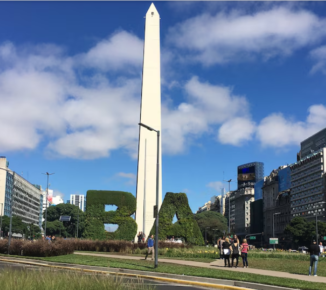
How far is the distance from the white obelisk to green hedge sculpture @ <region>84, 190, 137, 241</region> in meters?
1.91

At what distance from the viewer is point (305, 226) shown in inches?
4377

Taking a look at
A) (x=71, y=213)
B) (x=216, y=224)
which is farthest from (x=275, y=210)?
(x=71, y=213)

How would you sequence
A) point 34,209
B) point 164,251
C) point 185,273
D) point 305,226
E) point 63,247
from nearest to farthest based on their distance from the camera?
point 185,273 < point 63,247 < point 164,251 < point 305,226 < point 34,209

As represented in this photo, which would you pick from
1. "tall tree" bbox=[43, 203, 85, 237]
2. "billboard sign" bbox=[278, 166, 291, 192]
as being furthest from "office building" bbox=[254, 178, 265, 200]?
"tall tree" bbox=[43, 203, 85, 237]

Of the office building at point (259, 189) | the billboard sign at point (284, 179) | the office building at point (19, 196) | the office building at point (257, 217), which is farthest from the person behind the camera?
the office building at point (259, 189)

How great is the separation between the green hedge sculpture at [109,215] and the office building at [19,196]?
62797mm

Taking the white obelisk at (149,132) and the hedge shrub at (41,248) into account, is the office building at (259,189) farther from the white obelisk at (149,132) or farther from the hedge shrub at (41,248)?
the hedge shrub at (41,248)

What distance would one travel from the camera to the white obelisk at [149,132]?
A: 54469 millimetres

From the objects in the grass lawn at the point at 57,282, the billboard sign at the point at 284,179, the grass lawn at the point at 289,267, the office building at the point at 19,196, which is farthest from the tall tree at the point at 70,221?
the grass lawn at the point at 57,282

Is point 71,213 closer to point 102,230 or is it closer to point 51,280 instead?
point 102,230

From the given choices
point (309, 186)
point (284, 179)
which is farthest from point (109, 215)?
point (284, 179)

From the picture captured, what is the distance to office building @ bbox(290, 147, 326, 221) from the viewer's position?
12194 cm

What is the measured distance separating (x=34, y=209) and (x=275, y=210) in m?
99.1

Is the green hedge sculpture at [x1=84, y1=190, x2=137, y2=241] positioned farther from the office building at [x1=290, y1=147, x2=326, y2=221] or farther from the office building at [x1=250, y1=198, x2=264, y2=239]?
the office building at [x1=250, y1=198, x2=264, y2=239]
